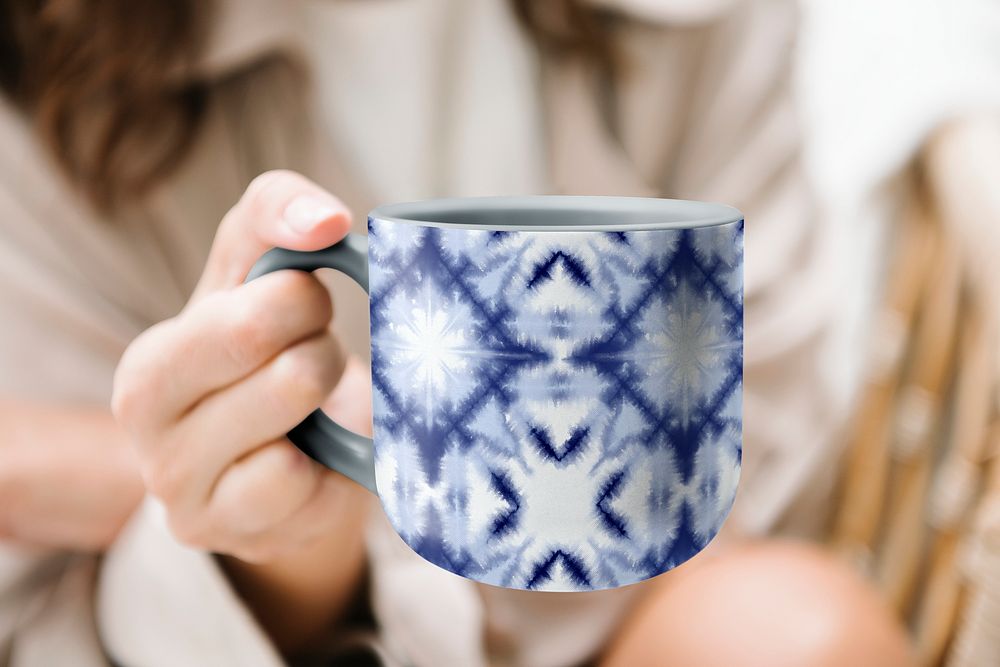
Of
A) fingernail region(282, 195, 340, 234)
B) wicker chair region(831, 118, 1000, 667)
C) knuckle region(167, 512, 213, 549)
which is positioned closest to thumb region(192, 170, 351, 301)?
fingernail region(282, 195, 340, 234)

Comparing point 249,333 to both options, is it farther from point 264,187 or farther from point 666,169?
point 666,169

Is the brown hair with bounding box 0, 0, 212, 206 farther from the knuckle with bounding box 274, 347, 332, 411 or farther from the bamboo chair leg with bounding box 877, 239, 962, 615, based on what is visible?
the bamboo chair leg with bounding box 877, 239, 962, 615

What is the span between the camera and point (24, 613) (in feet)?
1.47

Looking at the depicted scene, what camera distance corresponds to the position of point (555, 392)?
0.84ft

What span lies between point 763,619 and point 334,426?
0.33m

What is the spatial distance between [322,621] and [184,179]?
0.93 ft

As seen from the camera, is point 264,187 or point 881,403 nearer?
point 264,187

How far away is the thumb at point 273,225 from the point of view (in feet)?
0.96

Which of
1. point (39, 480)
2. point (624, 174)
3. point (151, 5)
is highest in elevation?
point (151, 5)

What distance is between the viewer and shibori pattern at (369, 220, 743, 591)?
0.25 m

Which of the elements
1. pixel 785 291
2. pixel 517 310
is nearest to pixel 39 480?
pixel 517 310

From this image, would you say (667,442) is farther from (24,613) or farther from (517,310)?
(24,613)

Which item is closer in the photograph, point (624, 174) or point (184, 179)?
point (184, 179)

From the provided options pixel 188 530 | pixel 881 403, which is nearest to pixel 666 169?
pixel 881 403
